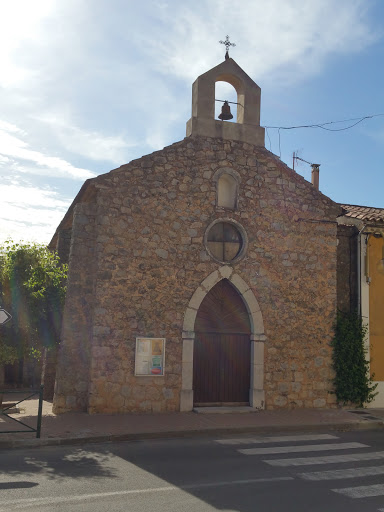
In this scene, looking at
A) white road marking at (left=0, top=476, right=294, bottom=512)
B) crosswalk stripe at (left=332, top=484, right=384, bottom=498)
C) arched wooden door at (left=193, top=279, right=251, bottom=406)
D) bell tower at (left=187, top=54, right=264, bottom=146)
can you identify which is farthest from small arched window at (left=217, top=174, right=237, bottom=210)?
crosswalk stripe at (left=332, top=484, right=384, bottom=498)

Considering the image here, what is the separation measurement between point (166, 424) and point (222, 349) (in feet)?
8.84

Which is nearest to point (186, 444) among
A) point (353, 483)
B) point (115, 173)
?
point (353, 483)

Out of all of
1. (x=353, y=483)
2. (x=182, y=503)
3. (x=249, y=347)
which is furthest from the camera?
(x=249, y=347)

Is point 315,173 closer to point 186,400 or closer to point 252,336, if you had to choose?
point 252,336

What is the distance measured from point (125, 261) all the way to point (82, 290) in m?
1.11

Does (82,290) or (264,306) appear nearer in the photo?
(82,290)

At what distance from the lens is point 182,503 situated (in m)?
5.20

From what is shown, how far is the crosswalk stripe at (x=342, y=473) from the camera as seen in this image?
648 centimetres

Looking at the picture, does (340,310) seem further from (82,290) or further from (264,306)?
(82,290)

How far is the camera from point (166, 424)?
9.51 meters

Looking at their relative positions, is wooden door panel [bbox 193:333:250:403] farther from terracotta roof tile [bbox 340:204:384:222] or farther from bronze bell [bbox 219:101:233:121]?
bronze bell [bbox 219:101:233:121]

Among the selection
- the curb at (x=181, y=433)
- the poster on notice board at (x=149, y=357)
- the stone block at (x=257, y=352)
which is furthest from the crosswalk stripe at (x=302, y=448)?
the poster on notice board at (x=149, y=357)

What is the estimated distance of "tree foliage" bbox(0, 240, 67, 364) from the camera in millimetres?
10773

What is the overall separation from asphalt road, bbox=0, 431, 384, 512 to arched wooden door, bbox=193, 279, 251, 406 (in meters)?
2.65
